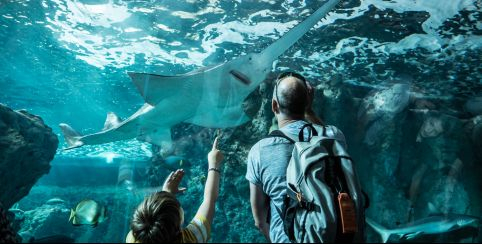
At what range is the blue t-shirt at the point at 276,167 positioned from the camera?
2080mm

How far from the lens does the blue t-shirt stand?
2080 mm

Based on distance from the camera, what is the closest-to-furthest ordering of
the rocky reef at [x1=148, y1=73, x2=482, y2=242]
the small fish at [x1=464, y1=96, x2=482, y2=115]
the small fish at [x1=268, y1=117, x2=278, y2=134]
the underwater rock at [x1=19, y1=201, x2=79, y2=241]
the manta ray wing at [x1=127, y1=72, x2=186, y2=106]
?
the manta ray wing at [x1=127, y1=72, x2=186, y2=106], the small fish at [x1=268, y1=117, x2=278, y2=134], the rocky reef at [x1=148, y1=73, x2=482, y2=242], the small fish at [x1=464, y1=96, x2=482, y2=115], the underwater rock at [x1=19, y1=201, x2=79, y2=241]

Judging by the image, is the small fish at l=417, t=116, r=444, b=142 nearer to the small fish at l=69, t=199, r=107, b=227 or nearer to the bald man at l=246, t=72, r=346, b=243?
the bald man at l=246, t=72, r=346, b=243

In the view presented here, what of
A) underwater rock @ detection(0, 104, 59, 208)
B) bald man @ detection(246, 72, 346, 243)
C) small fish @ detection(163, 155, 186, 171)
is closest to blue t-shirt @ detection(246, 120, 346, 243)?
bald man @ detection(246, 72, 346, 243)

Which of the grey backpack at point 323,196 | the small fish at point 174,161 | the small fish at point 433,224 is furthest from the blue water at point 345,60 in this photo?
the grey backpack at point 323,196

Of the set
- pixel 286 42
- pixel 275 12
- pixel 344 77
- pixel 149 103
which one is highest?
pixel 275 12

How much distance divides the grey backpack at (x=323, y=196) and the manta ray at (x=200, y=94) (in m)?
3.51

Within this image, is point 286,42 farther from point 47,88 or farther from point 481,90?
point 47,88

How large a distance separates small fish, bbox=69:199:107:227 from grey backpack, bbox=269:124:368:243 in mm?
5665

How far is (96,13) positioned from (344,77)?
26.8 feet

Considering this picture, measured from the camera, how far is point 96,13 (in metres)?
8.21

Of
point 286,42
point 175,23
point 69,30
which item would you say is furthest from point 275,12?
point 69,30

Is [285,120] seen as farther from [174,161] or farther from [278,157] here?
[174,161]

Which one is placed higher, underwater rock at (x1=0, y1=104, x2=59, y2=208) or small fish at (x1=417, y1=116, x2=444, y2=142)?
small fish at (x1=417, y1=116, x2=444, y2=142)
